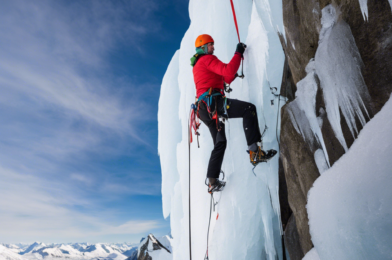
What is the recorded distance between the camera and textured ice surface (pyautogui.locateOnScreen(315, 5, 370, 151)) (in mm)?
1699

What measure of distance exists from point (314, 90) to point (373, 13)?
0.76 m

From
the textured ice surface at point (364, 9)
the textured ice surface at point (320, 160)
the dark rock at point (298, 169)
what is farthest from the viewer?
the dark rock at point (298, 169)

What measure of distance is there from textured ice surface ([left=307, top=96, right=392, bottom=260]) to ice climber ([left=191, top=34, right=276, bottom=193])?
53.4 inches

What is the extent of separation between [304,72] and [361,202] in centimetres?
161

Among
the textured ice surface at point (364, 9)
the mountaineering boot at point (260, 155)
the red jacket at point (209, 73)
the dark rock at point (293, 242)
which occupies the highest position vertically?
the red jacket at point (209, 73)

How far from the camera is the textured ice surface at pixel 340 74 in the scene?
1699 millimetres

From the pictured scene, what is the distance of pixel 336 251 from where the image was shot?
1468 mm

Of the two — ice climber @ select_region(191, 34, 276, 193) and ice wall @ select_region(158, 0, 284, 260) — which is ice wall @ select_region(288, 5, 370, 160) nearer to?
ice climber @ select_region(191, 34, 276, 193)

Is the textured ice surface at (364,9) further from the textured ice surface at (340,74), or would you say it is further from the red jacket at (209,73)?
the red jacket at (209,73)

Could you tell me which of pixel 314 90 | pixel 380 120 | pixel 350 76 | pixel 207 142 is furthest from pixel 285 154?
pixel 207 142

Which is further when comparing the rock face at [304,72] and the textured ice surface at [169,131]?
the textured ice surface at [169,131]

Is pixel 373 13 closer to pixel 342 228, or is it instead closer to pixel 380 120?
pixel 380 120

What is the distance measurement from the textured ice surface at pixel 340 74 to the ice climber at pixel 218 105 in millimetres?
1087

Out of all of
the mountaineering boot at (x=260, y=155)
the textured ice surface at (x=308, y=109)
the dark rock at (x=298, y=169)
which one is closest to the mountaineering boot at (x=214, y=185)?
the mountaineering boot at (x=260, y=155)
